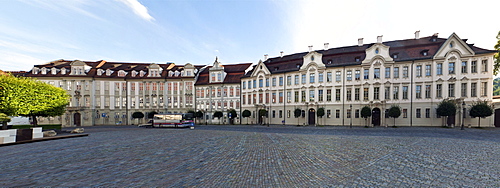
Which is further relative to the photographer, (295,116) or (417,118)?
(295,116)

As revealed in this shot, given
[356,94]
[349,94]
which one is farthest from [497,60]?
[349,94]

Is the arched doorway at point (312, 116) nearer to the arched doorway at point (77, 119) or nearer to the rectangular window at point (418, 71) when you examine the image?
the rectangular window at point (418, 71)

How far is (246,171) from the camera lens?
23.5ft

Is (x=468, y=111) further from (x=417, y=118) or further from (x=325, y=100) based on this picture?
(x=325, y=100)

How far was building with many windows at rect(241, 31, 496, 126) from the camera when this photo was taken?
95.7 feet

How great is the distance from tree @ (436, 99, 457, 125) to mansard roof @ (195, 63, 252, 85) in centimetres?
3474

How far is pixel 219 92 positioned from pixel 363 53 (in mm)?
30306

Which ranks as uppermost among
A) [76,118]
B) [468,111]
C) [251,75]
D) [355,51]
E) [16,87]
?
[355,51]

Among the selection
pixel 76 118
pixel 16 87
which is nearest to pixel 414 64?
pixel 16 87

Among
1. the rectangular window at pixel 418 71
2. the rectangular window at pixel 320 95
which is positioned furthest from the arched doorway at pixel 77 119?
the rectangular window at pixel 418 71

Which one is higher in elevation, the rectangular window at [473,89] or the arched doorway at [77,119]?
the rectangular window at [473,89]

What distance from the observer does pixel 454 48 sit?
2955 cm

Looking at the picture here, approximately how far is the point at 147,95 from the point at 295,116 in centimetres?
3491

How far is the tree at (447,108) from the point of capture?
2729cm
